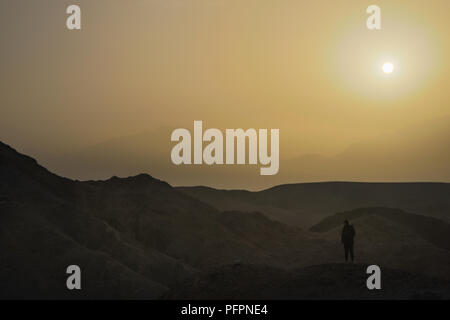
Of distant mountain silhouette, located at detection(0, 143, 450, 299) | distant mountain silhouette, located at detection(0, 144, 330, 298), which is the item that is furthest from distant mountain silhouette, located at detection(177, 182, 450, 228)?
distant mountain silhouette, located at detection(0, 144, 330, 298)

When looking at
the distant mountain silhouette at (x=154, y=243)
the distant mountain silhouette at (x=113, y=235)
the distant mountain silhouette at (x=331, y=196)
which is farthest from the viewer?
the distant mountain silhouette at (x=331, y=196)


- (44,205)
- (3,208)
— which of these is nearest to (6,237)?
(3,208)

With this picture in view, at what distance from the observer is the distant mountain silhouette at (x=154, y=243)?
25266 millimetres

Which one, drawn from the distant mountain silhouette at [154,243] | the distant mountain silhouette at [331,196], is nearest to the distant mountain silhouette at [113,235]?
the distant mountain silhouette at [154,243]

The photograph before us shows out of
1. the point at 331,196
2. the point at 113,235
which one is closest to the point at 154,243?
the point at 113,235

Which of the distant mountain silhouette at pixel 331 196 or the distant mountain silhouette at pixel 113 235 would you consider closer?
the distant mountain silhouette at pixel 113 235

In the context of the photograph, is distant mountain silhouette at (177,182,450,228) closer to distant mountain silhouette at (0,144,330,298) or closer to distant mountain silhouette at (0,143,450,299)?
distant mountain silhouette at (0,143,450,299)

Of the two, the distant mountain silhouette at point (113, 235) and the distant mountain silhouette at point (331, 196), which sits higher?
the distant mountain silhouette at point (331, 196)

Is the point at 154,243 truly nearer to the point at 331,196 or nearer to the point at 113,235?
the point at 113,235

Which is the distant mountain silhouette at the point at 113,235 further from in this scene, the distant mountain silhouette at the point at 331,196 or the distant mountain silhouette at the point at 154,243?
the distant mountain silhouette at the point at 331,196

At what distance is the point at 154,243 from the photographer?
44156 mm

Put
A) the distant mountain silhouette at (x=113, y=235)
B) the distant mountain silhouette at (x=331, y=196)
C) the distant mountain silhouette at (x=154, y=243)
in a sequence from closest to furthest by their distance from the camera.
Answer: the distant mountain silhouette at (x=154, y=243)
the distant mountain silhouette at (x=113, y=235)
the distant mountain silhouette at (x=331, y=196)

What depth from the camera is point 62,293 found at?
30172 mm
